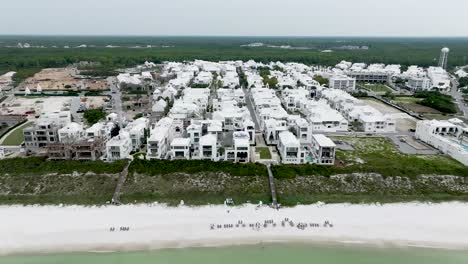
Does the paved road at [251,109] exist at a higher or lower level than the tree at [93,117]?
lower

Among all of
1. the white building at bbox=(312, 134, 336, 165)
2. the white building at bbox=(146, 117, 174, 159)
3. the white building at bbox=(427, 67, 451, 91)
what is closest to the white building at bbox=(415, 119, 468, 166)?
the white building at bbox=(312, 134, 336, 165)

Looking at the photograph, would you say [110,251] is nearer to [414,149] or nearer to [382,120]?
[414,149]

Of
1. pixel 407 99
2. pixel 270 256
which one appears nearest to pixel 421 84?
pixel 407 99

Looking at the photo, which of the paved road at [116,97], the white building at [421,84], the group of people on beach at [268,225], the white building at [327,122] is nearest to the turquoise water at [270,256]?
the group of people on beach at [268,225]

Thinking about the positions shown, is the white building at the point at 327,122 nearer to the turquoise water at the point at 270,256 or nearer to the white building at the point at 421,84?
the turquoise water at the point at 270,256

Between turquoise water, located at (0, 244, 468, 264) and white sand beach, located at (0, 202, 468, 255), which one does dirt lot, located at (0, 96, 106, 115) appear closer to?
white sand beach, located at (0, 202, 468, 255)

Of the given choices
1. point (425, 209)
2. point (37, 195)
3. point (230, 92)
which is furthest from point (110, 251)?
point (230, 92)
